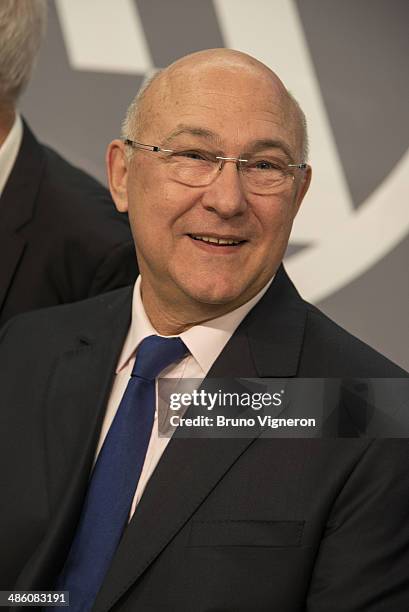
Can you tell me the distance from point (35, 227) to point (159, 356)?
0.79 meters

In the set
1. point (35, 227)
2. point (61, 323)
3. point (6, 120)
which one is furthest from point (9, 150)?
point (61, 323)

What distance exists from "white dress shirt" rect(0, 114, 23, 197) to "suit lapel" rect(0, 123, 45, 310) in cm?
1

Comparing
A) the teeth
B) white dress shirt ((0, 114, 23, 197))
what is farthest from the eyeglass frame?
white dress shirt ((0, 114, 23, 197))

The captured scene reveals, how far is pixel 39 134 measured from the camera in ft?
10.3

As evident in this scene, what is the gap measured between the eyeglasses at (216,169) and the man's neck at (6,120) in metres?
0.82

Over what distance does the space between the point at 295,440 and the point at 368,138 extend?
1.32m

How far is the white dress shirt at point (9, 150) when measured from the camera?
266 centimetres

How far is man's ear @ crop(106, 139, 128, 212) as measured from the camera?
6.95 ft

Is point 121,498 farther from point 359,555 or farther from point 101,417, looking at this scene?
point 359,555

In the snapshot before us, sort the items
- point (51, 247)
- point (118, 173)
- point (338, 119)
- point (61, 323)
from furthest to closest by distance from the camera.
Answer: point (338, 119)
point (51, 247)
point (61, 323)
point (118, 173)

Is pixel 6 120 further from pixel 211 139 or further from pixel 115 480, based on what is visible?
pixel 115 480

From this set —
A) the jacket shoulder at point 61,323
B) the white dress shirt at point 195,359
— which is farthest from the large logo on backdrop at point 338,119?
the white dress shirt at point 195,359

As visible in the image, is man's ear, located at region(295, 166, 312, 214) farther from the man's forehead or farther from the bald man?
the man's forehead

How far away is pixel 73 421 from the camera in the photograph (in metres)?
2.03
